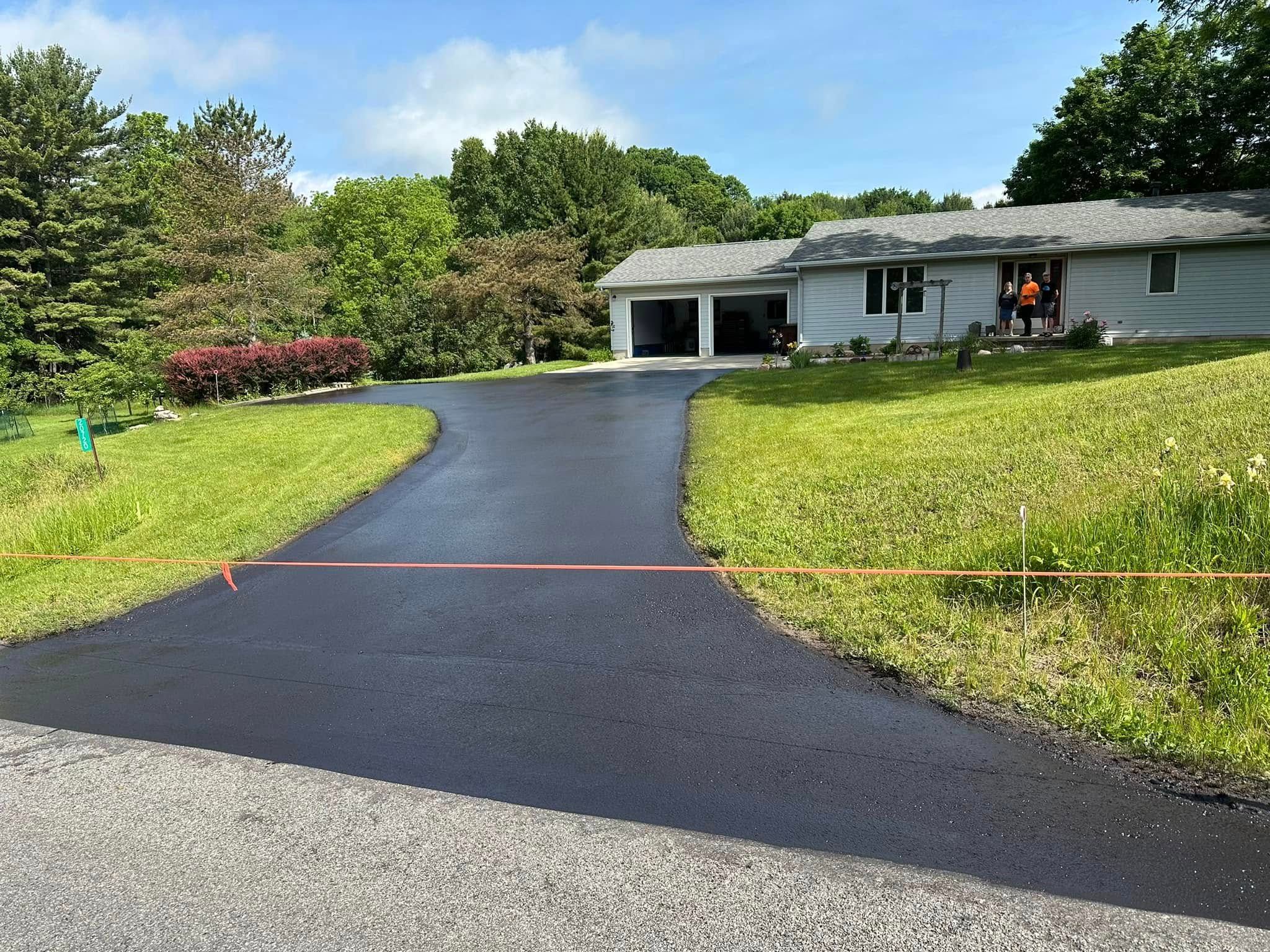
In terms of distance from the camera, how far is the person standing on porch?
2072 centimetres

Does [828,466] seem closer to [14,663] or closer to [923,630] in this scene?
[923,630]

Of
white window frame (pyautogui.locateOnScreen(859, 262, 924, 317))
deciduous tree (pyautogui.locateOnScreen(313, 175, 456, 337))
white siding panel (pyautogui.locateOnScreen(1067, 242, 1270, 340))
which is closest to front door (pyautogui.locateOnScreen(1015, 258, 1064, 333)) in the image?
Answer: white siding panel (pyautogui.locateOnScreen(1067, 242, 1270, 340))

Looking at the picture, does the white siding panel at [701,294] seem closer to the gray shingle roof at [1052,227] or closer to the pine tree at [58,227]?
the gray shingle roof at [1052,227]

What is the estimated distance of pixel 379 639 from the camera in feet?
18.4

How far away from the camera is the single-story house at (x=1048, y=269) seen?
20.6 m

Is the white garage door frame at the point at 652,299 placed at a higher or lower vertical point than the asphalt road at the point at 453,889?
higher

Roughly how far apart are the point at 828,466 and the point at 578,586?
10.9 feet

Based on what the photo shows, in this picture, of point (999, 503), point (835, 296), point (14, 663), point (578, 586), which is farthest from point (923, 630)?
point (835, 296)

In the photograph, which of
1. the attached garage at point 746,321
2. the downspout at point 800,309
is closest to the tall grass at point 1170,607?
the downspout at point 800,309

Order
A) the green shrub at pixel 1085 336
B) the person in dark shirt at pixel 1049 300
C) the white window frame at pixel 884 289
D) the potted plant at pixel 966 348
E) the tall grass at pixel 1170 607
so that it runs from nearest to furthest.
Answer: the tall grass at pixel 1170 607
the potted plant at pixel 966 348
the green shrub at pixel 1085 336
the person in dark shirt at pixel 1049 300
the white window frame at pixel 884 289

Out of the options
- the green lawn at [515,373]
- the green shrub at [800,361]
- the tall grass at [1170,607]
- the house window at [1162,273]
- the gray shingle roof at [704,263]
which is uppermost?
the gray shingle roof at [704,263]

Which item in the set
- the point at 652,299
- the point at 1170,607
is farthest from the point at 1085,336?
the point at 1170,607

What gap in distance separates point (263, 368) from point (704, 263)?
15.0m

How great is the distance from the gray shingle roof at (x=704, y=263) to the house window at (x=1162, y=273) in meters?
9.85
